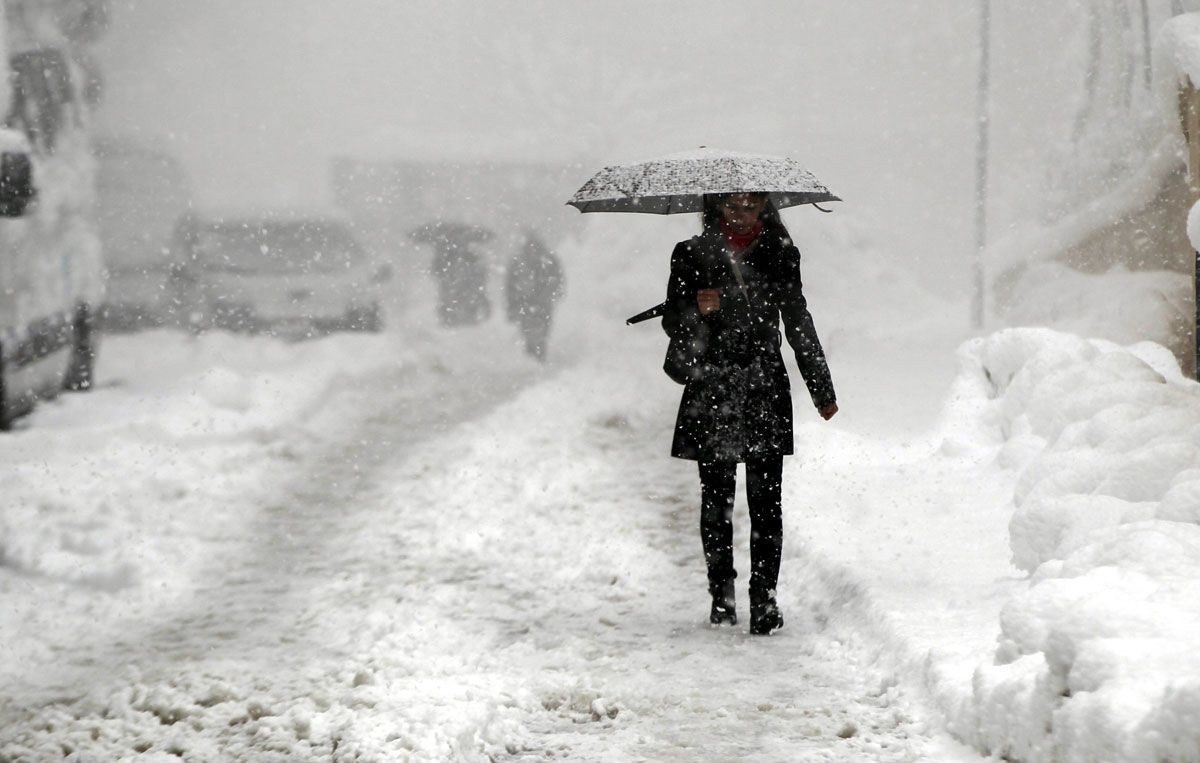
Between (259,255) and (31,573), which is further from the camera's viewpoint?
(259,255)

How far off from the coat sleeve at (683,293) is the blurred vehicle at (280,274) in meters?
10.7

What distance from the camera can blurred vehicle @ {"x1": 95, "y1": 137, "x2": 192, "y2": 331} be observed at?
18.0 meters

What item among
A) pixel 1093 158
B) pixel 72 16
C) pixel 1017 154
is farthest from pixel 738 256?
pixel 1017 154

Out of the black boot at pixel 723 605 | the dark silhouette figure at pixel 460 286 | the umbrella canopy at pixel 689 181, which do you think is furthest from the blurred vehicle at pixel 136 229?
the black boot at pixel 723 605

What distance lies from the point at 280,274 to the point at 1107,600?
13.2 metres

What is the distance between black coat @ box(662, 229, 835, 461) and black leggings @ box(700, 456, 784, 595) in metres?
0.12

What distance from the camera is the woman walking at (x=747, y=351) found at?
4875 millimetres

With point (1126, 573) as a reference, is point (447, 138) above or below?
above

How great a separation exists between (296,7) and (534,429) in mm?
24651

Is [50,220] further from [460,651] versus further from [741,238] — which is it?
[741,238]

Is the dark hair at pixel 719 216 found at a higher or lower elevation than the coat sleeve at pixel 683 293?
higher

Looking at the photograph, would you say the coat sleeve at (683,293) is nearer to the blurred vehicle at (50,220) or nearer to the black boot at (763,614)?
the black boot at (763,614)

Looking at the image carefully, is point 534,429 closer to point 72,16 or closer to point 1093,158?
point 1093,158

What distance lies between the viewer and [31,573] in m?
6.22
